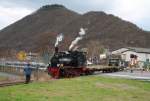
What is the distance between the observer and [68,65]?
4275 cm

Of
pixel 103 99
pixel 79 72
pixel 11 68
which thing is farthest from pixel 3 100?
pixel 11 68

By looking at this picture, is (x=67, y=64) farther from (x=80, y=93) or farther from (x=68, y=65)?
(x=80, y=93)

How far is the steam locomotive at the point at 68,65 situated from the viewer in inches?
1626

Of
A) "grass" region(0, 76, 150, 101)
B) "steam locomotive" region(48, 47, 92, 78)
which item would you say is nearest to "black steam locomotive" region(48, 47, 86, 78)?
"steam locomotive" region(48, 47, 92, 78)

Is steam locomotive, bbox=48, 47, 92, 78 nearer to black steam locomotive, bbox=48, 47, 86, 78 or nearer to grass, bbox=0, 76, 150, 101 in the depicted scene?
black steam locomotive, bbox=48, 47, 86, 78

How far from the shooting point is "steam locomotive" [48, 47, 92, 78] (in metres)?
41.3

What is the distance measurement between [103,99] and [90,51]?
94338 millimetres

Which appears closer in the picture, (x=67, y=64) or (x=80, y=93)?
(x=80, y=93)

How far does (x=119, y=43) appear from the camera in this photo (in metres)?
189

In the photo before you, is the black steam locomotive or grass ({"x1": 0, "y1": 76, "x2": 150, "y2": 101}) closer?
grass ({"x1": 0, "y1": 76, "x2": 150, "y2": 101})

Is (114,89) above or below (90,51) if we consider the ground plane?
below

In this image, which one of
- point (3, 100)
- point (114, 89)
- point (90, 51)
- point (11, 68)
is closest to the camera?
point (3, 100)

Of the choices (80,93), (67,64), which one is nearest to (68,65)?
(67,64)

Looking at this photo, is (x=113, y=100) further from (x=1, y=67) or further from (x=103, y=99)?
(x=1, y=67)
